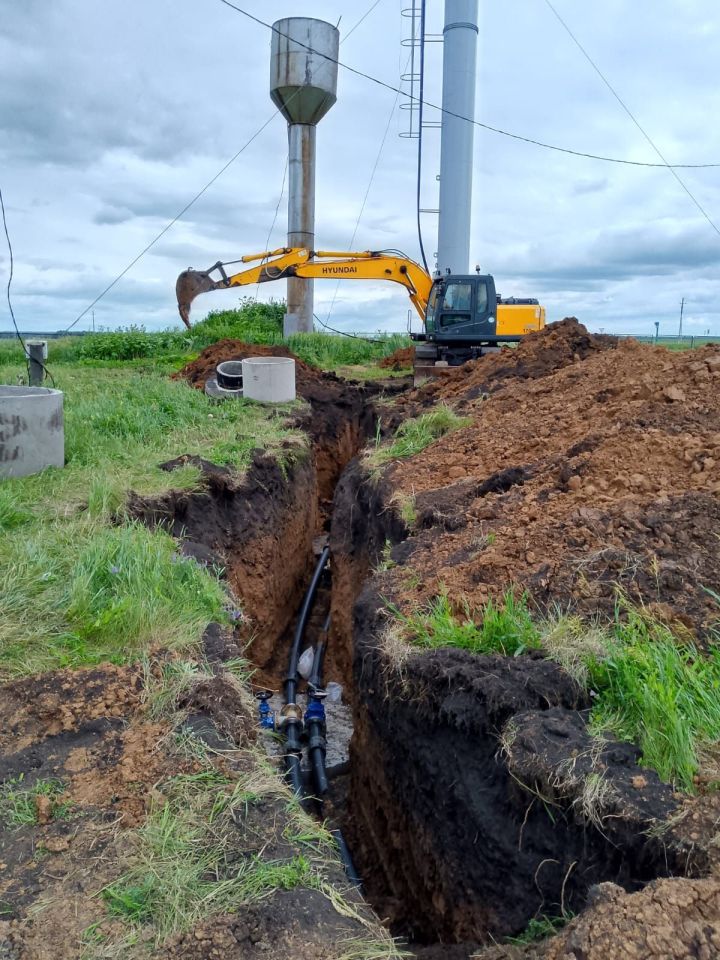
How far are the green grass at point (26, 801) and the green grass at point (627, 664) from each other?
1855 millimetres

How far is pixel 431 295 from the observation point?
48.7 feet

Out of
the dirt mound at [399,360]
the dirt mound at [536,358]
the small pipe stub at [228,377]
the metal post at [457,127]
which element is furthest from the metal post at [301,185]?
the dirt mound at [536,358]

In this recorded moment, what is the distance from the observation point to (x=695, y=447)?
16.8 ft

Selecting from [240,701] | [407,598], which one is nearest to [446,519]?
[407,598]

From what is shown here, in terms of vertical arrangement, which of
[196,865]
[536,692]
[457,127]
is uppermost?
[457,127]

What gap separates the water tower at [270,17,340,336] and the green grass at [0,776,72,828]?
18213mm

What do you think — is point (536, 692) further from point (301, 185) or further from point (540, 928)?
point (301, 185)

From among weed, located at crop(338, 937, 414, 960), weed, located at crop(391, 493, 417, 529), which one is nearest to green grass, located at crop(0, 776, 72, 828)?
weed, located at crop(338, 937, 414, 960)

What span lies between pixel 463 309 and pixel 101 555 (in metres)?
10.9

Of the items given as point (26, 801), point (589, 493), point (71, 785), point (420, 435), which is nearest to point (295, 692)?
point (420, 435)

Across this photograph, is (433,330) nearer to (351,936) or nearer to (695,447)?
(695,447)

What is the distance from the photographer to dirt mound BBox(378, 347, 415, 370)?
17.3 metres

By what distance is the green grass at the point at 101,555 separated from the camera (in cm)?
404

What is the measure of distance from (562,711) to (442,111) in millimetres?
16970
